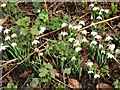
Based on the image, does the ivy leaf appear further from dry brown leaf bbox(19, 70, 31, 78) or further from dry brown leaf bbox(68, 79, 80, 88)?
dry brown leaf bbox(68, 79, 80, 88)

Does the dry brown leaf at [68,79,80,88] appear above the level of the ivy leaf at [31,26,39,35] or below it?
below

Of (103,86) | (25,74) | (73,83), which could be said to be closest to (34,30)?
(25,74)

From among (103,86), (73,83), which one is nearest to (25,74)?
(73,83)

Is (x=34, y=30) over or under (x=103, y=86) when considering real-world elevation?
over

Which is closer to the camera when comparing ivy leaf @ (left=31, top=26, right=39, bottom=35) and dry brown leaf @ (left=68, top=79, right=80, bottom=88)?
dry brown leaf @ (left=68, top=79, right=80, bottom=88)

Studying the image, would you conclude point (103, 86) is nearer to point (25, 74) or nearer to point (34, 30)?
point (25, 74)

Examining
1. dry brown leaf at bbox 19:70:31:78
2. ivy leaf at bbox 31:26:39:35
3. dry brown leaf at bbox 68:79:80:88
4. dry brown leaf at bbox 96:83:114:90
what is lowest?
dry brown leaf at bbox 96:83:114:90

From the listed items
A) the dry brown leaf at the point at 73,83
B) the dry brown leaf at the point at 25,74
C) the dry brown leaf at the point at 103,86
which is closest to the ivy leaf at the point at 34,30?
the dry brown leaf at the point at 25,74

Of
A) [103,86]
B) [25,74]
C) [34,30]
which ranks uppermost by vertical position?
[34,30]

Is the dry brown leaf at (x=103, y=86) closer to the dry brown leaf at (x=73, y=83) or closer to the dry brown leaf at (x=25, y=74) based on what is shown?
the dry brown leaf at (x=73, y=83)

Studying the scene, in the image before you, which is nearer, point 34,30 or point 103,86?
point 103,86

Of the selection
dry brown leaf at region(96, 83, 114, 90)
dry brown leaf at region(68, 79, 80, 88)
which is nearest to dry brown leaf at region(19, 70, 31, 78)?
dry brown leaf at region(68, 79, 80, 88)
